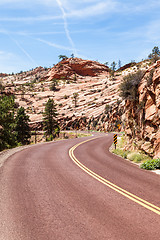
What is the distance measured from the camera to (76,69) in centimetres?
14300

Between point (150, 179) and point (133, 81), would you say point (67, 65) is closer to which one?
point (133, 81)

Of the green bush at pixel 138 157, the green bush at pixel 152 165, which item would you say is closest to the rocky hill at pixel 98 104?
the green bush at pixel 138 157

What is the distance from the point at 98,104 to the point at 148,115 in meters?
55.6

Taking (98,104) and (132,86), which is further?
(98,104)

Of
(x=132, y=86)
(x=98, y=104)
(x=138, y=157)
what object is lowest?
(x=138, y=157)

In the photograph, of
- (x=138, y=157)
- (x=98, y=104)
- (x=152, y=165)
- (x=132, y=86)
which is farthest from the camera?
(x=98, y=104)

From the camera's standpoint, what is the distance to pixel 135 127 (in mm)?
15703

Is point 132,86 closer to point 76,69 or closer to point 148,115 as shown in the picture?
point 148,115

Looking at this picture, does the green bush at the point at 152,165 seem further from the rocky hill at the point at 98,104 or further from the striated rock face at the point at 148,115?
the rocky hill at the point at 98,104

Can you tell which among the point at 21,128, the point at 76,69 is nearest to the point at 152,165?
the point at 21,128

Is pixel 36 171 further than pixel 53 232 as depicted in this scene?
Yes

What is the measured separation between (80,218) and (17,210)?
175cm

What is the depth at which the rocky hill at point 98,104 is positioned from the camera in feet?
44.0

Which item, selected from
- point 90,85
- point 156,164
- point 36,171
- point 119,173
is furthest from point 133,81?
point 90,85
